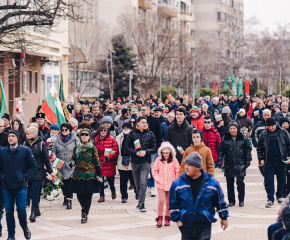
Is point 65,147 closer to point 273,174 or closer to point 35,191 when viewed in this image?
point 35,191

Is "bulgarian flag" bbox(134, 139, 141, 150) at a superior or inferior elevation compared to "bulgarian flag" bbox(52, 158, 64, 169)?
superior

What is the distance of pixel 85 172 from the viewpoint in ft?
32.2

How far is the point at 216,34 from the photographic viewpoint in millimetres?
70250

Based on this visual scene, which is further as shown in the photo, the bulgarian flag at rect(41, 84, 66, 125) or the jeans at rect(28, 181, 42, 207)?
the bulgarian flag at rect(41, 84, 66, 125)

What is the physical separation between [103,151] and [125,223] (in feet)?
8.40

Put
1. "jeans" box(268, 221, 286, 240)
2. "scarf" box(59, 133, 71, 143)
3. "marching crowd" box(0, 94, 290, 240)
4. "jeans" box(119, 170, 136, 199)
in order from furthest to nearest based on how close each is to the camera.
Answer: "jeans" box(119, 170, 136, 199) → "scarf" box(59, 133, 71, 143) → "marching crowd" box(0, 94, 290, 240) → "jeans" box(268, 221, 286, 240)

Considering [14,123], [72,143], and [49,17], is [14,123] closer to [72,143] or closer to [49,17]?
[72,143]

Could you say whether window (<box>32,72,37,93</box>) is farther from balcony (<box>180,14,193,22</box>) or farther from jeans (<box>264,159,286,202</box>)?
balcony (<box>180,14,193,22</box>)

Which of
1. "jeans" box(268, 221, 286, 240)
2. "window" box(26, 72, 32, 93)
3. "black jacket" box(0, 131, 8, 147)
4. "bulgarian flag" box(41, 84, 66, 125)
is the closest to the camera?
"jeans" box(268, 221, 286, 240)

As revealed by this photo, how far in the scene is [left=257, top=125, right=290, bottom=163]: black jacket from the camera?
1098 centimetres

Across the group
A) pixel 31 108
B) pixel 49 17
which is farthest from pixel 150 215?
pixel 31 108

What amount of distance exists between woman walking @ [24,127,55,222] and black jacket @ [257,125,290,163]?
4.33 m

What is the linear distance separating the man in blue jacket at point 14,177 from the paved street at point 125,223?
0.37 metres

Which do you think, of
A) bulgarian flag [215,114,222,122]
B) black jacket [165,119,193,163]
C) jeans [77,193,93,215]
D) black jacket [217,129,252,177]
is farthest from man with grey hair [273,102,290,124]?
jeans [77,193,93,215]
